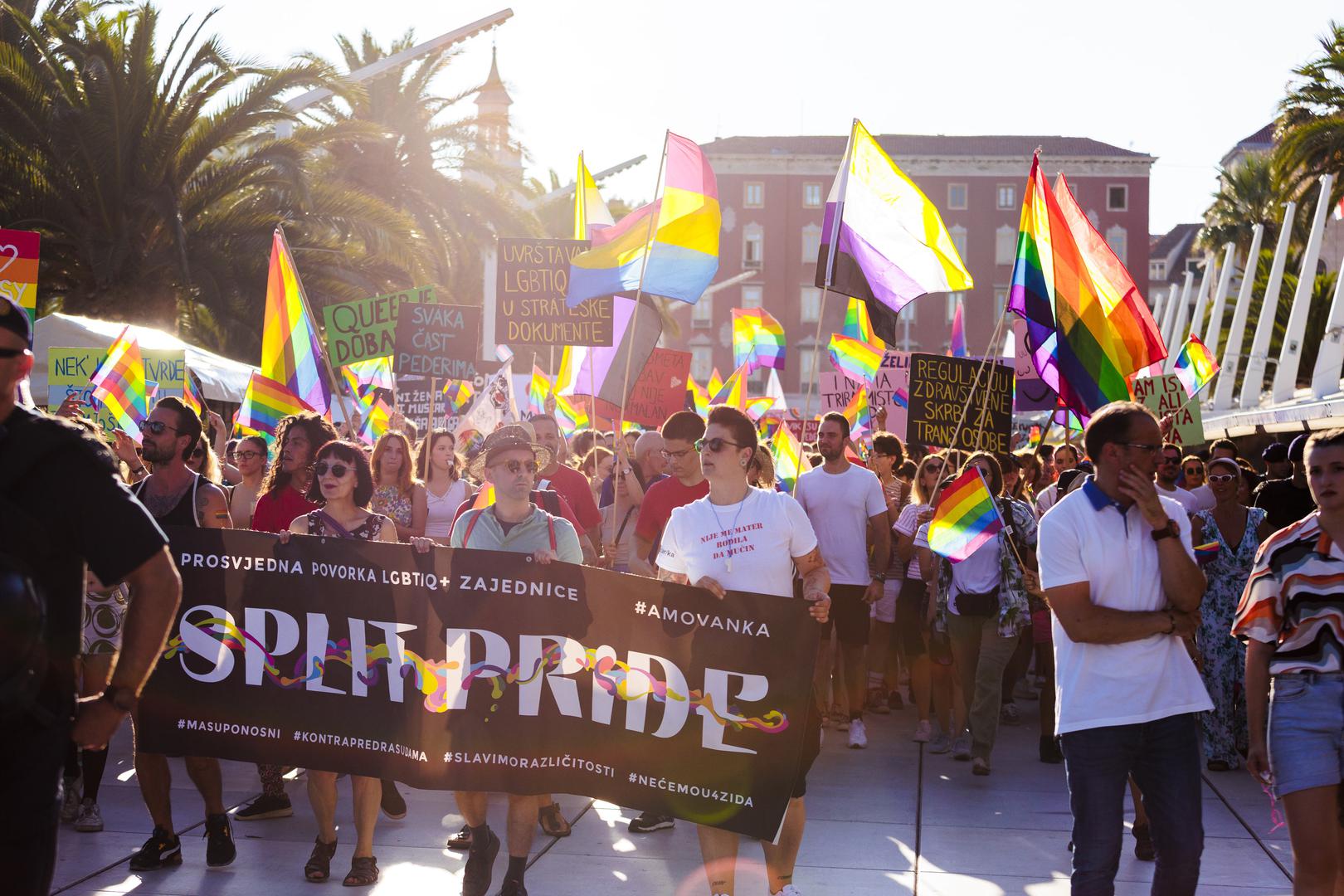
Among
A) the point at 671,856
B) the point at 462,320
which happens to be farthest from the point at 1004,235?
the point at 671,856

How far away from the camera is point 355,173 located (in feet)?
78.6

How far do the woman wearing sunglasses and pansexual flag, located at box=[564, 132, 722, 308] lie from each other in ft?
10.7

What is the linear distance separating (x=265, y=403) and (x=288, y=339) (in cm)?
57

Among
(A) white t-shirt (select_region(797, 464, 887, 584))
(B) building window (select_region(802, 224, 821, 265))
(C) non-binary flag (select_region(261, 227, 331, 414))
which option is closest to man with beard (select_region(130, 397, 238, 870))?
(A) white t-shirt (select_region(797, 464, 887, 584))

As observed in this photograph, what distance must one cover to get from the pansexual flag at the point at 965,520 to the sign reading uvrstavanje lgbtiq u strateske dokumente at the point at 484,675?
2731 millimetres

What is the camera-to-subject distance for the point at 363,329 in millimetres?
12430

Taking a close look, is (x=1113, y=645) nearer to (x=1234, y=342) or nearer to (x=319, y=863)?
(x=319, y=863)

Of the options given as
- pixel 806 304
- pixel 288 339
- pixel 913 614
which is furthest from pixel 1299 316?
pixel 806 304

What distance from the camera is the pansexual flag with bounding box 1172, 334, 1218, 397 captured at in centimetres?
1678

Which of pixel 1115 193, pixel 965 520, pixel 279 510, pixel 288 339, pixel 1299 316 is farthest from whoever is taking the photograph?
pixel 1115 193

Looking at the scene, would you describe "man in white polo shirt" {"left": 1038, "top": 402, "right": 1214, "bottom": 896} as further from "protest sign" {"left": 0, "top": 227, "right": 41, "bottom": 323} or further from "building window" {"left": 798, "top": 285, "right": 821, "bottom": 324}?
"building window" {"left": 798, "top": 285, "right": 821, "bottom": 324}

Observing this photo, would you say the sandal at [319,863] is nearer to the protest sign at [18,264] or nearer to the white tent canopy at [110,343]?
the protest sign at [18,264]

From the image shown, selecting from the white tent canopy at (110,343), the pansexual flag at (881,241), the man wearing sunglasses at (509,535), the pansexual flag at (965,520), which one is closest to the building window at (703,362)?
the white tent canopy at (110,343)

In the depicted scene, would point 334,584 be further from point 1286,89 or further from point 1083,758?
point 1286,89
